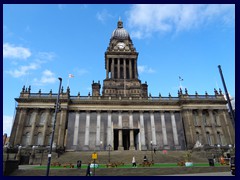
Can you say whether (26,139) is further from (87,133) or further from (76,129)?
(87,133)

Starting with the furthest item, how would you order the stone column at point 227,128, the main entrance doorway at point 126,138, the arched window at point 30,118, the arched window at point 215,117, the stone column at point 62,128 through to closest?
the arched window at point 215,117
the main entrance doorway at point 126,138
the arched window at point 30,118
the stone column at point 227,128
the stone column at point 62,128

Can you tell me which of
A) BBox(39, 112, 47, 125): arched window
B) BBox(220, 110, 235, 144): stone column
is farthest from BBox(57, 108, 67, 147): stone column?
BBox(220, 110, 235, 144): stone column

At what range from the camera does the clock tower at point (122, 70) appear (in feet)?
199

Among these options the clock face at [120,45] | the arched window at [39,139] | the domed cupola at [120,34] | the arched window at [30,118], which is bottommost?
the arched window at [39,139]

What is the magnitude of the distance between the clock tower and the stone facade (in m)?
10.7

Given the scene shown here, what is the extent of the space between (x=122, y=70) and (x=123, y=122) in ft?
78.9

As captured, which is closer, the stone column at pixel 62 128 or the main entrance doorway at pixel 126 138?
the stone column at pixel 62 128

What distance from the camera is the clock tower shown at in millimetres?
60784

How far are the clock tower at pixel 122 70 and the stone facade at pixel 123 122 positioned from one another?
10.7 metres

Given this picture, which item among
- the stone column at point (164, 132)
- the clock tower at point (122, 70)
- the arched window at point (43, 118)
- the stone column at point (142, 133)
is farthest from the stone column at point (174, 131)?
the arched window at point (43, 118)

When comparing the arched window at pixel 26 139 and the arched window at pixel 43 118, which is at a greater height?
the arched window at pixel 43 118

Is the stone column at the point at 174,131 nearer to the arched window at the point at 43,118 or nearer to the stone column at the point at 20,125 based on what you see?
the arched window at the point at 43,118

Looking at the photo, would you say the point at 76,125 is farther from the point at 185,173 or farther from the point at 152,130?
the point at 185,173
